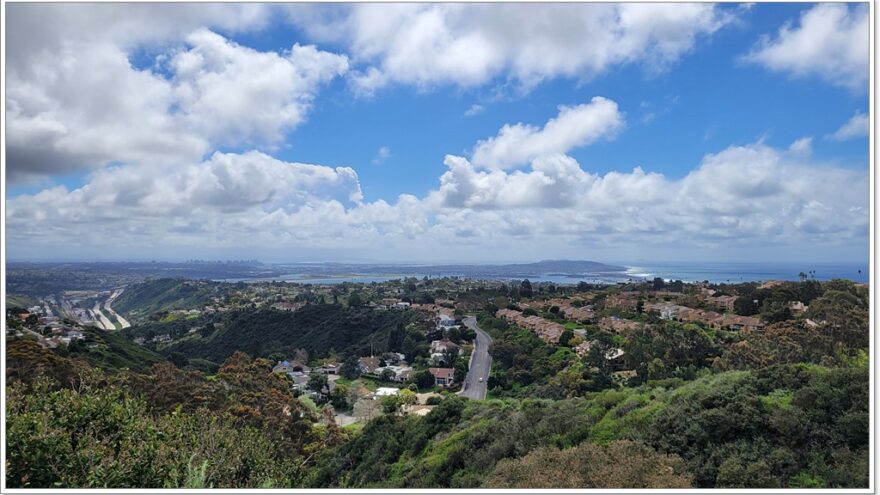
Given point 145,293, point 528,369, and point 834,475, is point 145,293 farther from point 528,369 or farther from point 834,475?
point 834,475

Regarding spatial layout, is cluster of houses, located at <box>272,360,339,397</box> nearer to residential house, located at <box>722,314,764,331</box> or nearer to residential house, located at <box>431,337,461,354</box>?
residential house, located at <box>431,337,461,354</box>

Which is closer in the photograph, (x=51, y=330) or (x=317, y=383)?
(x=51, y=330)

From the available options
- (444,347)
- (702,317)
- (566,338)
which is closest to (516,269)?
(444,347)

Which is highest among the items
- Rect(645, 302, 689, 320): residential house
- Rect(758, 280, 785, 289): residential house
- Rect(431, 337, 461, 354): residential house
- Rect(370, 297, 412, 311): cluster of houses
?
Rect(758, 280, 785, 289): residential house

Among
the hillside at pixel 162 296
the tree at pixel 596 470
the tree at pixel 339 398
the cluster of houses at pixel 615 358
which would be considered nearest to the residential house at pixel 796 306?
the cluster of houses at pixel 615 358

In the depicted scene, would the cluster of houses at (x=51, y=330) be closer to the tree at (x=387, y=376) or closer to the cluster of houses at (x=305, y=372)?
the cluster of houses at (x=305, y=372)

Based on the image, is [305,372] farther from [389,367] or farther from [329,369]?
[389,367]

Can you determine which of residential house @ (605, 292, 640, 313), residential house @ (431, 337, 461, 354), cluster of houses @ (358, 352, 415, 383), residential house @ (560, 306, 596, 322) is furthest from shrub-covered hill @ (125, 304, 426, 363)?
residential house @ (605, 292, 640, 313)
